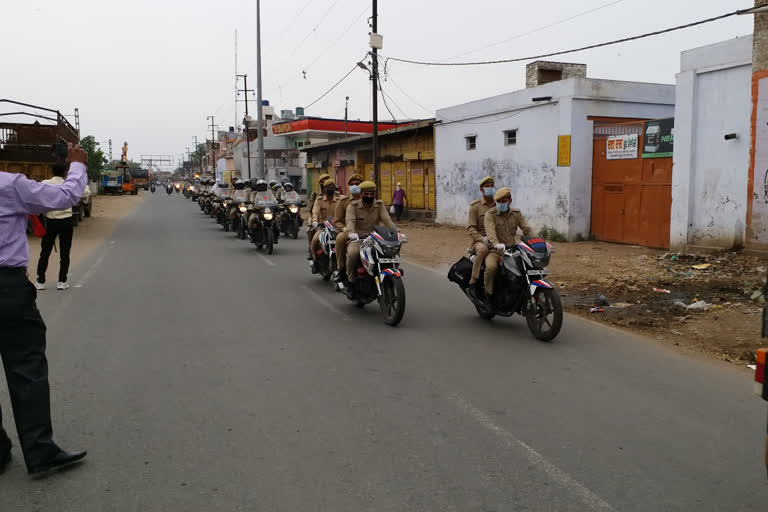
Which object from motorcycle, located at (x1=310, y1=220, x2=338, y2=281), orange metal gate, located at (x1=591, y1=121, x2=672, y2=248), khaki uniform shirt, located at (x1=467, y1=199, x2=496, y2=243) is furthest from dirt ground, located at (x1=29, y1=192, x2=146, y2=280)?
orange metal gate, located at (x1=591, y1=121, x2=672, y2=248)

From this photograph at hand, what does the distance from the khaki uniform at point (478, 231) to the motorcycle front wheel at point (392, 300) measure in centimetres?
90

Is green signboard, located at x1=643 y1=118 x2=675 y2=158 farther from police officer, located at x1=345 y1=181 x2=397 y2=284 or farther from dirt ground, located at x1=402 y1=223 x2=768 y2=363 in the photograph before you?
police officer, located at x1=345 y1=181 x2=397 y2=284

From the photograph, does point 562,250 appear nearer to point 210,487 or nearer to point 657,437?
point 657,437

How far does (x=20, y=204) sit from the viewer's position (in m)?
3.56

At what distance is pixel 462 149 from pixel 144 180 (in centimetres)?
7669

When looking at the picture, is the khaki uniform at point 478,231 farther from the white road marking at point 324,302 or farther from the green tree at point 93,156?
the green tree at point 93,156

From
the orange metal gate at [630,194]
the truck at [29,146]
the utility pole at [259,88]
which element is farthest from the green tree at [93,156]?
the orange metal gate at [630,194]

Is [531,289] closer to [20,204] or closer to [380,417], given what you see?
[380,417]

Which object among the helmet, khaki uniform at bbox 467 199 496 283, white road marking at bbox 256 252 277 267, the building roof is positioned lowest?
white road marking at bbox 256 252 277 267

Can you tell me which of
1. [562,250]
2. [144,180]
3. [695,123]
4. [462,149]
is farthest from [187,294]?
[144,180]

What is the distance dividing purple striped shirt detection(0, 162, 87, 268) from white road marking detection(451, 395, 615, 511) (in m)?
2.97

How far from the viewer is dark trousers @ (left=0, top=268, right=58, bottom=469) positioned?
11.4 ft

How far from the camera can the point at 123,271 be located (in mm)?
12203

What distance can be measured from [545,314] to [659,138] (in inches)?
412
